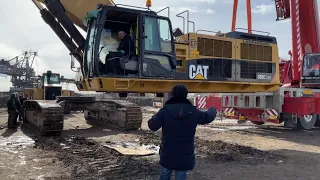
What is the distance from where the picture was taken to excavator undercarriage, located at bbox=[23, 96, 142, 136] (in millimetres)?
10041

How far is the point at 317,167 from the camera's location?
6.67 meters

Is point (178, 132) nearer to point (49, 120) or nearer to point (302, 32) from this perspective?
point (49, 120)

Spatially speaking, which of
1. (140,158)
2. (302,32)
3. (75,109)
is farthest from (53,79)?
(140,158)

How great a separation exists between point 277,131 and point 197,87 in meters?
5.65

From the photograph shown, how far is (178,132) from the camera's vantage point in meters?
3.97

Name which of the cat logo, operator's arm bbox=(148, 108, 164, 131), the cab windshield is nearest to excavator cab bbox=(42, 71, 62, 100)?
the cab windshield

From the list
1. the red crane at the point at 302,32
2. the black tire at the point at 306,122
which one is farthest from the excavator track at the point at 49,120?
the red crane at the point at 302,32

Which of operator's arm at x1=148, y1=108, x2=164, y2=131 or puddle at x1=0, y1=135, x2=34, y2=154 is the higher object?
operator's arm at x1=148, y1=108, x2=164, y2=131

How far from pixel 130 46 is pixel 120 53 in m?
0.29

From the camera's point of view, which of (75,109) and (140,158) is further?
(75,109)

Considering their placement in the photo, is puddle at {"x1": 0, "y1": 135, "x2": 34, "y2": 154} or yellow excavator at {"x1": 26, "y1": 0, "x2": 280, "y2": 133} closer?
yellow excavator at {"x1": 26, "y1": 0, "x2": 280, "y2": 133}

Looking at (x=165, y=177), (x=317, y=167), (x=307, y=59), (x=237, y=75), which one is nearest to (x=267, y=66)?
(x=237, y=75)

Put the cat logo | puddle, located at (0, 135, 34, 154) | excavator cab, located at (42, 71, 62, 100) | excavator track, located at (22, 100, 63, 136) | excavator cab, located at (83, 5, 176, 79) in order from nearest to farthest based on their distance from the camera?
excavator cab, located at (83, 5, 176, 79) → the cat logo → puddle, located at (0, 135, 34, 154) → excavator track, located at (22, 100, 63, 136) → excavator cab, located at (42, 71, 62, 100)

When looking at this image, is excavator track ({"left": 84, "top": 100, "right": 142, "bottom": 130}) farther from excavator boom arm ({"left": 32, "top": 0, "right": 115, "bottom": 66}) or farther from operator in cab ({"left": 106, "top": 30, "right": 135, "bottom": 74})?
operator in cab ({"left": 106, "top": 30, "right": 135, "bottom": 74})
